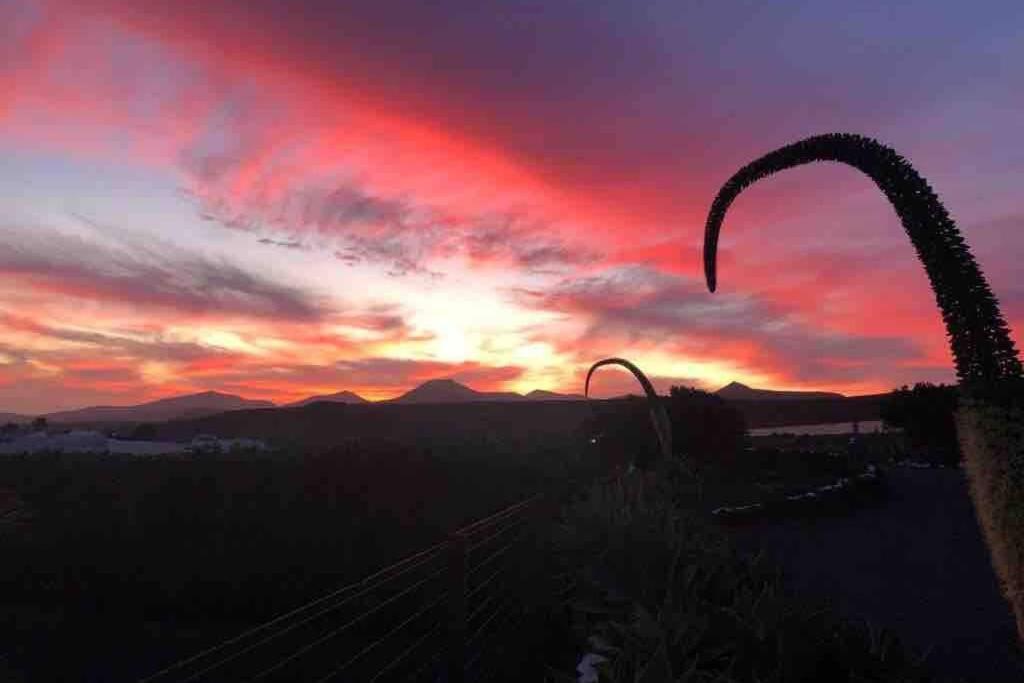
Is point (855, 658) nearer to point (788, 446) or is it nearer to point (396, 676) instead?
point (396, 676)

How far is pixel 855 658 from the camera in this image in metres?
4.43

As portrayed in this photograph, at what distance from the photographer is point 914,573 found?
1397cm

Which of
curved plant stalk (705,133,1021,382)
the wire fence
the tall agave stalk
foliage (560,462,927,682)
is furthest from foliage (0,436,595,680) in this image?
the tall agave stalk

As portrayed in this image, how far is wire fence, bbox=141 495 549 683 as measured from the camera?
443 cm

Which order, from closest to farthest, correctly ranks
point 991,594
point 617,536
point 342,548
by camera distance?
1. point 617,536
2. point 991,594
3. point 342,548

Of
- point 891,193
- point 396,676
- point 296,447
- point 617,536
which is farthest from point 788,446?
point 891,193

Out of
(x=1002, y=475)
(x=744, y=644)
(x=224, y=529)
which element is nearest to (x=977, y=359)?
(x=1002, y=475)

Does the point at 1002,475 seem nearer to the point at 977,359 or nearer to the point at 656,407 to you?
the point at 977,359

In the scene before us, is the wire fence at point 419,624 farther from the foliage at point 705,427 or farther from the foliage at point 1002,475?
the foliage at point 705,427

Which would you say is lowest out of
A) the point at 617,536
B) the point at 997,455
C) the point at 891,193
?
the point at 617,536

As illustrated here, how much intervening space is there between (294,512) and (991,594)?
15224mm

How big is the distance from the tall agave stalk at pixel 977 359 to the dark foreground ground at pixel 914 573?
4.24 metres

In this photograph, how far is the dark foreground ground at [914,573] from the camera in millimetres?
9797

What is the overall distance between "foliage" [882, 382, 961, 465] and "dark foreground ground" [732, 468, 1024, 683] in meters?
12.8
